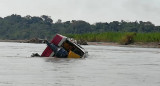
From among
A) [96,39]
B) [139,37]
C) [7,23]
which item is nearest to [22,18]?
[7,23]

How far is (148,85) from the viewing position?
17.5 m

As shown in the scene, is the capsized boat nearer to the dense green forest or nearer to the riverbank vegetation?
the riverbank vegetation

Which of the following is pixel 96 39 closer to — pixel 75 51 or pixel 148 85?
pixel 75 51

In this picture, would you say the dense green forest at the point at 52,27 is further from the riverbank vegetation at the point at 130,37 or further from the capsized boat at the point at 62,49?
the capsized boat at the point at 62,49

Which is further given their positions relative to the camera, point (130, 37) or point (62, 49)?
point (130, 37)

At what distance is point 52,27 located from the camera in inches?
6639

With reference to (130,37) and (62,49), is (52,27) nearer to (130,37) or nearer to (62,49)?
(130,37)

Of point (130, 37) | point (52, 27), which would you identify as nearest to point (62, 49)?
point (130, 37)

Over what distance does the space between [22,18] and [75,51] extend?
475 ft

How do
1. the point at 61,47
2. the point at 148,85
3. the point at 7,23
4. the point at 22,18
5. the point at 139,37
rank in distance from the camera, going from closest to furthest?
1. the point at 148,85
2. the point at 61,47
3. the point at 139,37
4. the point at 7,23
5. the point at 22,18

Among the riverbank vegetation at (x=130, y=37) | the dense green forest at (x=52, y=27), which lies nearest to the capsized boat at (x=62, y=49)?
the riverbank vegetation at (x=130, y=37)

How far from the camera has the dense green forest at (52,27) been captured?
503ft

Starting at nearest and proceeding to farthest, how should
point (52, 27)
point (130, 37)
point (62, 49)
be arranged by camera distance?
point (62, 49) < point (130, 37) < point (52, 27)

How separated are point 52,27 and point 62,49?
436ft
